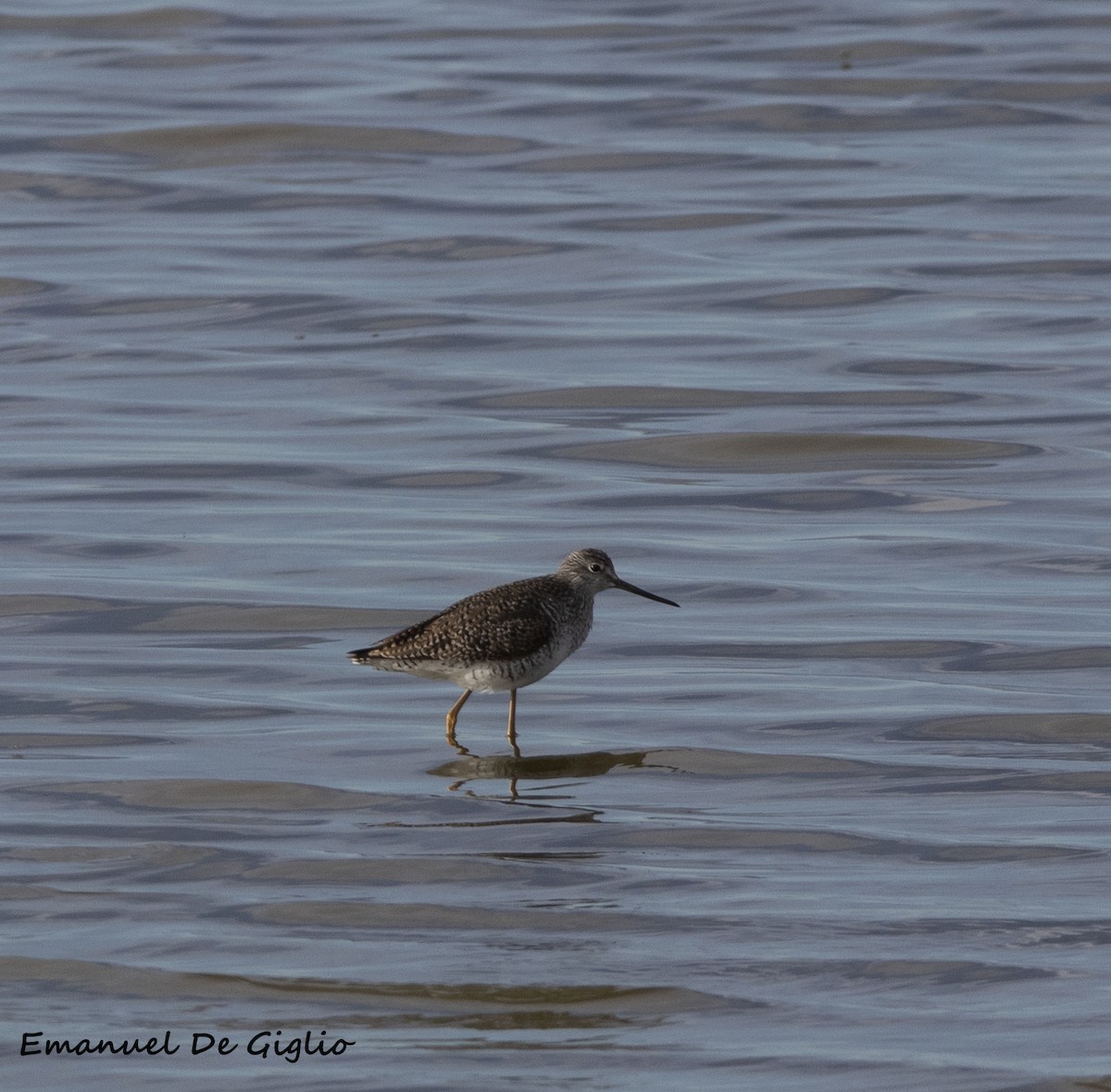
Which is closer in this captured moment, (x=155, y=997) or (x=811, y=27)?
(x=155, y=997)

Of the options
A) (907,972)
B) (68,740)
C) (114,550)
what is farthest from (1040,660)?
(114,550)

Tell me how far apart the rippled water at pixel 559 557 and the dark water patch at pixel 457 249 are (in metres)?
0.08

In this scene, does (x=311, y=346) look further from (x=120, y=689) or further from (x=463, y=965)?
(x=463, y=965)

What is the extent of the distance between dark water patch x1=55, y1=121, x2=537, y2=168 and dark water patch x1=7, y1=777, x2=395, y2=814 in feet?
58.7

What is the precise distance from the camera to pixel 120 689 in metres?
11.2

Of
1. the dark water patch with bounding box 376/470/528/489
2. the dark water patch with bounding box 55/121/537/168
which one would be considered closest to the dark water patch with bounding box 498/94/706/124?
the dark water patch with bounding box 55/121/537/168

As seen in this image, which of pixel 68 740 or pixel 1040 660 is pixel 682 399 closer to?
pixel 1040 660

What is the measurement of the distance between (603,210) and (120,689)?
46.5 ft

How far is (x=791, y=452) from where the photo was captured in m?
16.4

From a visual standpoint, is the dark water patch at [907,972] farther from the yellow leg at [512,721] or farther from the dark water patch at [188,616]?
the dark water patch at [188,616]

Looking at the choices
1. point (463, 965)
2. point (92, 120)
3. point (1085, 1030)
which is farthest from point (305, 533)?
point (92, 120)

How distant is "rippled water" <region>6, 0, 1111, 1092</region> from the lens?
7.81 m

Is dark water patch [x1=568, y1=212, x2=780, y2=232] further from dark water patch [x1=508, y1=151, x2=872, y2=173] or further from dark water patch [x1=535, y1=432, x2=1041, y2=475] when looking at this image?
dark water patch [x1=535, y1=432, x2=1041, y2=475]

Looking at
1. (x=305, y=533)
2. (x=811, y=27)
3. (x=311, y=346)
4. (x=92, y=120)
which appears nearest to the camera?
(x=305, y=533)
